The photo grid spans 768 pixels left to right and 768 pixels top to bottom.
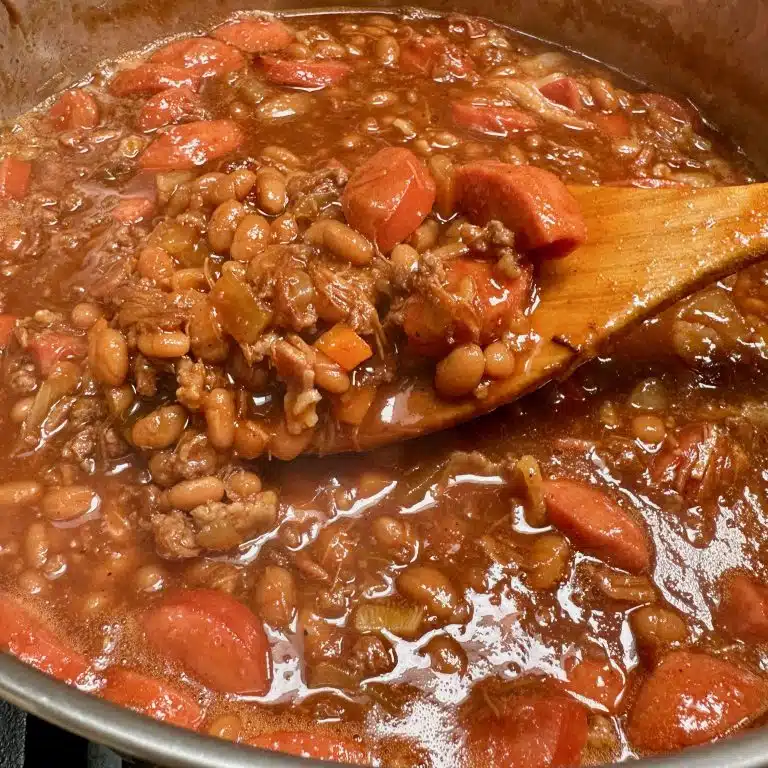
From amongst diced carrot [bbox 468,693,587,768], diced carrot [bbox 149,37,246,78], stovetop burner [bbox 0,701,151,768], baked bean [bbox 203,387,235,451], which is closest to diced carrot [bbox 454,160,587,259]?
baked bean [bbox 203,387,235,451]

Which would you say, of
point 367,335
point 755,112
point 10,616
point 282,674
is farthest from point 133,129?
point 755,112

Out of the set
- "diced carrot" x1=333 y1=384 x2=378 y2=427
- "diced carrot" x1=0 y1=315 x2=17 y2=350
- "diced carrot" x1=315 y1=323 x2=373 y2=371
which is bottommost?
"diced carrot" x1=0 y1=315 x2=17 y2=350

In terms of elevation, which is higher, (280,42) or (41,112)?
(280,42)

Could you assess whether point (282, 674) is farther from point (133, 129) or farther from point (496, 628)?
point (133, 129)

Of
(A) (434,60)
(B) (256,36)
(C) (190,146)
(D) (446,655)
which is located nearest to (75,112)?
(C) (190,146)

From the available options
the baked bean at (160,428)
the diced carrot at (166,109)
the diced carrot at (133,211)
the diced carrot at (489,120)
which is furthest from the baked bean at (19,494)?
the diced carrot at (489,120)

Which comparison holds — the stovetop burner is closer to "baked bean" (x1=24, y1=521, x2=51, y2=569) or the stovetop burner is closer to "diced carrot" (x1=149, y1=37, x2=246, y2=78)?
"baked bean" (x1=24, y1=521, x2=51, y2=569)
